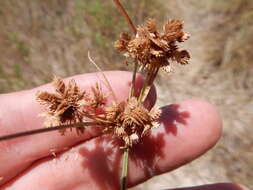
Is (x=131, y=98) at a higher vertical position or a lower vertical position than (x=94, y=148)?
higher

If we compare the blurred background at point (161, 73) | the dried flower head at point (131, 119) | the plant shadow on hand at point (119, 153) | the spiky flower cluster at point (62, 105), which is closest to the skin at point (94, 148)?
the plant shadow on hand at point (119, 153)

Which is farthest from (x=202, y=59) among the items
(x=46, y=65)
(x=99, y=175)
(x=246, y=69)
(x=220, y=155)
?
(x=99, y=175)

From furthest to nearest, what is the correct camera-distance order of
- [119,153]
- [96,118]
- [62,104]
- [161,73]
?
[161,73] → [119,153] → [96,118] → [62,104]

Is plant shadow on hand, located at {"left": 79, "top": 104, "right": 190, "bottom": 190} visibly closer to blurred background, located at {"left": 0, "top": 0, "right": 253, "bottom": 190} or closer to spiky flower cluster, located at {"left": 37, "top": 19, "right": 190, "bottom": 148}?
spiky flower cluster, located at {"left": 37, "top": 19, "right": 190, "bottom": 148}

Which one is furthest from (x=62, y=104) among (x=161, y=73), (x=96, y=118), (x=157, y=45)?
(x=161, y=73)

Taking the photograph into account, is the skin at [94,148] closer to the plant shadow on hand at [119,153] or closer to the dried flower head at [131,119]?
the plant shadow on hand at [119,153]

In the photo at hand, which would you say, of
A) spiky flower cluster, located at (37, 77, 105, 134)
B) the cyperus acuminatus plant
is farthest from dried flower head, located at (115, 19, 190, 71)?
spiky flower cluster, located at (37, 77, 105, 134)

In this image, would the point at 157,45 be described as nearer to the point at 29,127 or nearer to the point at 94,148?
the point at 94,148
